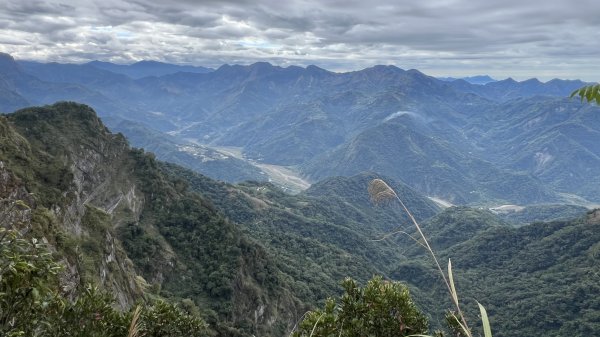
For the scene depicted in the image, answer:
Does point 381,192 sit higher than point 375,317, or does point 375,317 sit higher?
point 381,192

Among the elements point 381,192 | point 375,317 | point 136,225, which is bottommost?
point 136,225

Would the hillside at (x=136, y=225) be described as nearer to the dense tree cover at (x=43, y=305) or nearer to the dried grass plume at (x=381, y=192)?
the dense tree cover at (x=43, y=305)

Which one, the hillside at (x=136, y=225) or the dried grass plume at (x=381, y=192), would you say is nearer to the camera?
the dried grass plume at (x=381, y=192)

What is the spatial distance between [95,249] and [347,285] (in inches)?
2659

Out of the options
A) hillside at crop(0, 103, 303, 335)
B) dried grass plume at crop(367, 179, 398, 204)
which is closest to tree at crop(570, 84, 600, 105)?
dried grass plume at crop(367, 179, 398, 204)

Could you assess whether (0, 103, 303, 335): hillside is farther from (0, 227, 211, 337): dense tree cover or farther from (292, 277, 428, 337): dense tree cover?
(292, 277, 428, 337): dense tree cover

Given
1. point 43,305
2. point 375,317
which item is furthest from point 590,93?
point 43,305

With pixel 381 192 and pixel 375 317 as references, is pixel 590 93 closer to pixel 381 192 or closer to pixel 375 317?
pixel 381 192

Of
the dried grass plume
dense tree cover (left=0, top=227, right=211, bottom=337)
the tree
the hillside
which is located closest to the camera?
the dried grass plume

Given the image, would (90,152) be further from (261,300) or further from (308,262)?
(308,262)

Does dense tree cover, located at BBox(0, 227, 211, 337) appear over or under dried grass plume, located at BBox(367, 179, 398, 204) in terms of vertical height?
under

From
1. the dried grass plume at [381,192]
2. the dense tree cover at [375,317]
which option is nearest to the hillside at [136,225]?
the dense tree cover at [375,317]

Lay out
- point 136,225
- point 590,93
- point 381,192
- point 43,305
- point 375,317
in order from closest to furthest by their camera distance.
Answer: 1. point 381,192
2. point 590,93
3. point 43,305
4. point 375,317
5. point 136,225

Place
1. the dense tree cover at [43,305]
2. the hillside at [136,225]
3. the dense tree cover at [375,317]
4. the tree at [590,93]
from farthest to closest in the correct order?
the hillside at [136,225]
the dense tree cover at [375,317]
the dense tree cover at [43,305]
the tree at [590,93]
